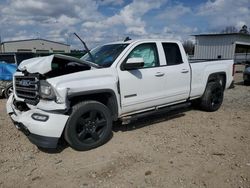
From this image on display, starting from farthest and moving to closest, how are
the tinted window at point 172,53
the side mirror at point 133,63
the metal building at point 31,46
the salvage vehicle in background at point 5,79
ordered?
the metal building at point 31,46, the salvage vehicle in background at point 5,79, the tinted window at point 172,53, the side mirror at point 133,63

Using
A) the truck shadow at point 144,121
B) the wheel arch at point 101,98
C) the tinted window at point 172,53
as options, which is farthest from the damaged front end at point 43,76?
the tinted window at point 172,53

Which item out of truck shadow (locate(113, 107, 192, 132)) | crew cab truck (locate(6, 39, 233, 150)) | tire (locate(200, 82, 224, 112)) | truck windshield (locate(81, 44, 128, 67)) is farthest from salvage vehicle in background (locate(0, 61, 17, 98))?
tire (locate(200, 82, 224, 112))

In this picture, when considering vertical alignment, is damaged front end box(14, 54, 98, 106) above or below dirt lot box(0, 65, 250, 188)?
above

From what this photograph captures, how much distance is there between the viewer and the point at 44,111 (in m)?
4.35

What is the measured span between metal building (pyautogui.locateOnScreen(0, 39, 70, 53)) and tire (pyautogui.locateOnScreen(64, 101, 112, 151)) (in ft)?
133

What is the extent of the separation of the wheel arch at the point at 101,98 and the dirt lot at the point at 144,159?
67 centimetres

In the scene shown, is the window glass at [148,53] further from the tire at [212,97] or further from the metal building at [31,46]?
the metal building at [31,46]

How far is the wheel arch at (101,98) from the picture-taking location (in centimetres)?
447

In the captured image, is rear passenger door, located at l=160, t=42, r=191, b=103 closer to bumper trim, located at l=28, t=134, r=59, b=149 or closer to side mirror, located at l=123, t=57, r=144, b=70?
side mirror, located at l=123, t=57, r=144, b=70

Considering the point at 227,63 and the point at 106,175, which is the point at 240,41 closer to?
the point at 227,63

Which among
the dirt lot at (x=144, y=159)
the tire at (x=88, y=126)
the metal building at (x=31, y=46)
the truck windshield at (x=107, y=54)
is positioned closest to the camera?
the dirt lot at (x=144, y=159)

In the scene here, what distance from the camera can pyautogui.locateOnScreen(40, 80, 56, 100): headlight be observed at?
4192 millimetres

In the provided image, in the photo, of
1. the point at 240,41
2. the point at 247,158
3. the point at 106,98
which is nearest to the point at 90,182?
the point at 106,98

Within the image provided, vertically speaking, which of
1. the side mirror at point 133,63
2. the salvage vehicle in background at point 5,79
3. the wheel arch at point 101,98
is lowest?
the salvage vehicle in background at point 5,79
